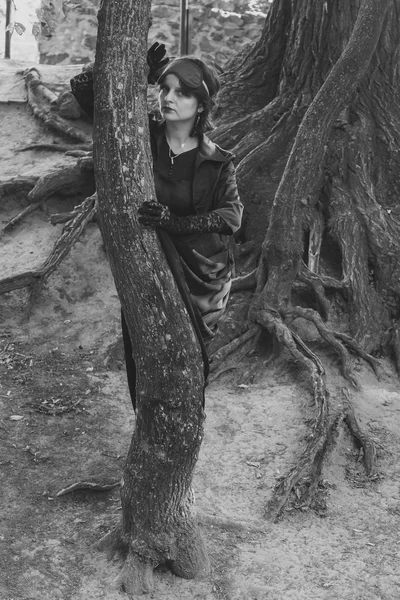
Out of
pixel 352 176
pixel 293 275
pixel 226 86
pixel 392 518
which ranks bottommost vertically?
pixel 392 518

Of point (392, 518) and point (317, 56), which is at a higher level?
point (317, 56)

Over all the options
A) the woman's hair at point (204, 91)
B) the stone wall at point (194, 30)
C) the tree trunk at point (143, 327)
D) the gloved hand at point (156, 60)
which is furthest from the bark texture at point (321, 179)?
the stone wall at point (194, 30)

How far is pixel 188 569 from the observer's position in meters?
4.27

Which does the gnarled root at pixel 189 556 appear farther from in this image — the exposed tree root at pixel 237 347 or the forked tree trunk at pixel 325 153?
the forked tree trunk at pixel 325 153

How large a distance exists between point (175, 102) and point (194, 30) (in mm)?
12257

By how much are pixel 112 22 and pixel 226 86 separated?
437 centimetres

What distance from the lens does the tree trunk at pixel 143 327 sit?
378cm

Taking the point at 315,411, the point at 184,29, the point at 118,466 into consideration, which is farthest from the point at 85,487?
the point at 184,29

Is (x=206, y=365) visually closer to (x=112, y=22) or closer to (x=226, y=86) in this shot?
(x=112, y=22)

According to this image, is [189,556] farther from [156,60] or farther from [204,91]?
[156,60]

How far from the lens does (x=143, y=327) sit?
3904 mm

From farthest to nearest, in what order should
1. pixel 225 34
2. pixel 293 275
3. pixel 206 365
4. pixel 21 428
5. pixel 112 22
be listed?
pixel 225 34 → pixel 293 275 → pixel 21 428 → pixel 206 365 → pixel 112 22

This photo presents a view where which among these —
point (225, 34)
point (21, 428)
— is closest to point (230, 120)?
point (21, 428)

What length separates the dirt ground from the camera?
4.41m
